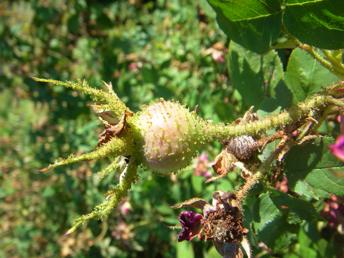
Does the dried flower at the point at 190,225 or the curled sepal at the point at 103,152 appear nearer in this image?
the curled sepal at the point at 103,152

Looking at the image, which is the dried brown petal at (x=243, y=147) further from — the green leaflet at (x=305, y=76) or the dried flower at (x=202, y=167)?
the dried flower at (x=202, y=167)

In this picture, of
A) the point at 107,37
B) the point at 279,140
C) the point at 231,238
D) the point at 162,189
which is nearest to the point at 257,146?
the point at 279,140

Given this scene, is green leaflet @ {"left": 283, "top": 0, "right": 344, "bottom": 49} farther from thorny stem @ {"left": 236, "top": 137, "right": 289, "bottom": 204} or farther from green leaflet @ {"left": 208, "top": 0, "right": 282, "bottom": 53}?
thorny stem @ {"left": 236, "top": 137, "right": 289, "bottom": 204}

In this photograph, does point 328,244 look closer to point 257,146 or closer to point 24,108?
point 257,146

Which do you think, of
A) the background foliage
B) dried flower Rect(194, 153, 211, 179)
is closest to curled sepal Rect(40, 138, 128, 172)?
the background foliage

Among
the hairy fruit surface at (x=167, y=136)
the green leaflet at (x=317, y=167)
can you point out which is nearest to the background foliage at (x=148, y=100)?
the green leaflet at (x=317, y=167)

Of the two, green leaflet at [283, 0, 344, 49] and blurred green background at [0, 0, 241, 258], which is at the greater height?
green leaflet at [283, 0, 344, 49]

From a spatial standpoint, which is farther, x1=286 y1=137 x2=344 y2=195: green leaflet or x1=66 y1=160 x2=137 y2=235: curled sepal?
x1=286 y1=137 x2=344 y2=195: green leaflet
